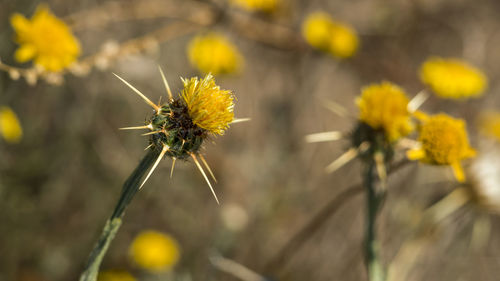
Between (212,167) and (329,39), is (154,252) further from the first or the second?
(329,39)

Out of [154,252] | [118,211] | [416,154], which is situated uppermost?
[154,252]

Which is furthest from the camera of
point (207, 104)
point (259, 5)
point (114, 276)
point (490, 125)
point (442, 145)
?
point (490, 125)

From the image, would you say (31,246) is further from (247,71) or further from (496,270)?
(496,270)

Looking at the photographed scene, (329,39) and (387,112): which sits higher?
(329,39)

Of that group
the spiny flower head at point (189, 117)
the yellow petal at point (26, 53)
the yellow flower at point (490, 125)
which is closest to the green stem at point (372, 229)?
the spiny flower head at point (189, 117)

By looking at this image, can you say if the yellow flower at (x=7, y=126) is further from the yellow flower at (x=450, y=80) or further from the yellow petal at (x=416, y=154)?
the yellow flower at (x=450, y=80)

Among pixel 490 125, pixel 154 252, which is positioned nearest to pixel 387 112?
pixel 154 252
